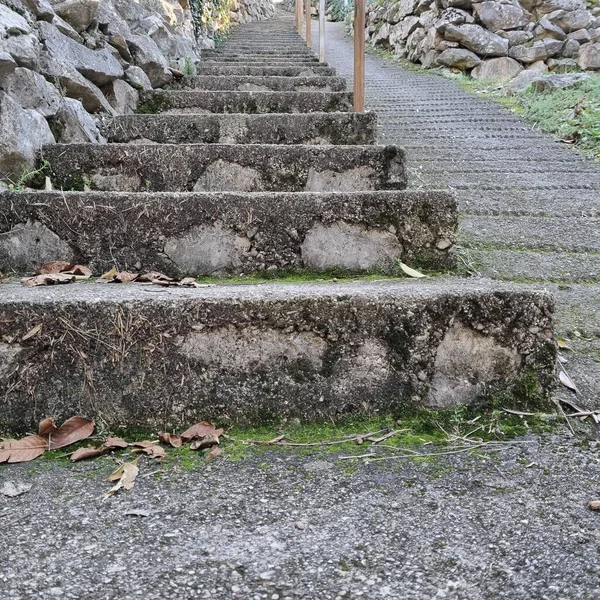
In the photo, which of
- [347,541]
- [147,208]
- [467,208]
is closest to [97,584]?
[347,541]

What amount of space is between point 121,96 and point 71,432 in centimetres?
222

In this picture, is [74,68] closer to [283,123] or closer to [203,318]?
[283,123]

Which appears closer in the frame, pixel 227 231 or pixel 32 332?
pixel 32 332

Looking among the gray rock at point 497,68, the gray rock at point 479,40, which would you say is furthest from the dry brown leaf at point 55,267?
the gray rock at point 479,40

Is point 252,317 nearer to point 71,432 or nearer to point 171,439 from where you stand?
point 171,439

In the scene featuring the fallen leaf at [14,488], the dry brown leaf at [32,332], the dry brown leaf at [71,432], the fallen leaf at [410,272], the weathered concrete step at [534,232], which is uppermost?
the dry brown leaf at [32,332]

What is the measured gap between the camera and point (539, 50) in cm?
674

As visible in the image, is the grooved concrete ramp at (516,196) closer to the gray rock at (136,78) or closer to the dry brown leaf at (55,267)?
the dry brown leaf at (55,267)

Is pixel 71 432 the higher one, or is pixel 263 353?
pixel 263 353

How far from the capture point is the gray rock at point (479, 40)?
679 centimetres

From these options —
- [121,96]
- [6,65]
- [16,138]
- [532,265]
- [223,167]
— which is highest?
[6,65]

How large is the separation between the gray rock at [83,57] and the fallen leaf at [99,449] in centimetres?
185

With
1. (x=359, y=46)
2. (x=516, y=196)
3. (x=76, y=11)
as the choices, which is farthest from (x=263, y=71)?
(x=516, y=196)

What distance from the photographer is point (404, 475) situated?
1.13 meters
